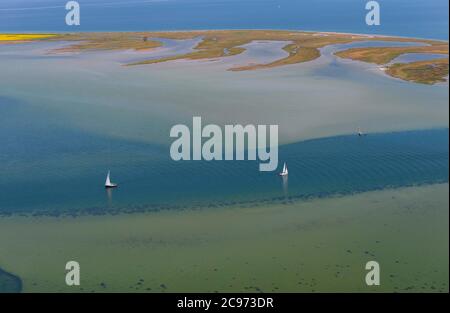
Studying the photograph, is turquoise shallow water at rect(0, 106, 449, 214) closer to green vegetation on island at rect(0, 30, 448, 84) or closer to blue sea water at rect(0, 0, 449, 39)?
green vegetation on island at rect(0, 30, 448, 84)

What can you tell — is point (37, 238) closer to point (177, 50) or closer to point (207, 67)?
point (207, 67)

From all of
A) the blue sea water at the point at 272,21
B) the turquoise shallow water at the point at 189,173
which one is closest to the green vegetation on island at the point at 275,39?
the blue sea water at the point at 272,21

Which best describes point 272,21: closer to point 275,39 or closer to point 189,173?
point 275,39

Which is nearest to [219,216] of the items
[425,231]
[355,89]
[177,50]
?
[425,231]

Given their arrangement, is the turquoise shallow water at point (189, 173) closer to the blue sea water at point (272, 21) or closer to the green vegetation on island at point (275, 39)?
the green vegetation on island at point (275, 39)

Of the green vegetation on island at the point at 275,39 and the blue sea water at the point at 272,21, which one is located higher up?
the blue sea water at the point at 272,21

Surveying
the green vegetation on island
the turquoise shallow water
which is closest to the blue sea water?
the green vegetation on island

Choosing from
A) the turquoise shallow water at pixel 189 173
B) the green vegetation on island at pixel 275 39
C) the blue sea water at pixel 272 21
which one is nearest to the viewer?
the turquoise shallow water at pixel 189 173

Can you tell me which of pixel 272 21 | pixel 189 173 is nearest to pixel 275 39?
pixel 272 21
